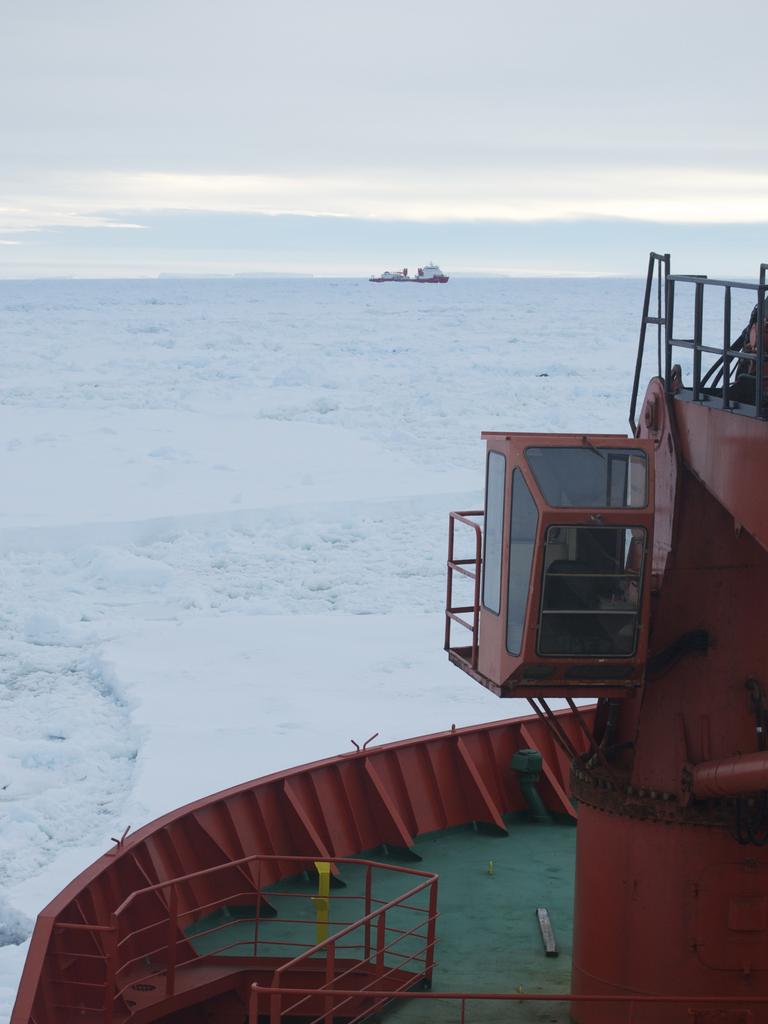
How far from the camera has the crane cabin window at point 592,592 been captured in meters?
6.55

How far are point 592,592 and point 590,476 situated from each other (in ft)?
1.87

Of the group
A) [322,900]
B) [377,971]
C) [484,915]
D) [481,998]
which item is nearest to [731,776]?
[481,998]

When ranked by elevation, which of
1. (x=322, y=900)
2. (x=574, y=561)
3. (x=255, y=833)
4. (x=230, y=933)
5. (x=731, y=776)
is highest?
(x=574, y=561)

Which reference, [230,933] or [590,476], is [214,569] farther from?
[590,476]

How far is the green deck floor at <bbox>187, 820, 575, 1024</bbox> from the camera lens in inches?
307

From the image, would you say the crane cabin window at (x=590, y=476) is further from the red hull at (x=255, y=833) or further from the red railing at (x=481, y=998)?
the red hull at (x=255, y=833)

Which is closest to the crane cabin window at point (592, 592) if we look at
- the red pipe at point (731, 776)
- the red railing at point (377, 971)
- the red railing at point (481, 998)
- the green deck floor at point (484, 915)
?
the red pipe at point (731, 776)

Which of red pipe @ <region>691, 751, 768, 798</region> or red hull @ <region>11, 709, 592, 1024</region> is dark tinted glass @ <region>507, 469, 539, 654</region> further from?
red hull @ <region>11, 709, 592, 1024</region>

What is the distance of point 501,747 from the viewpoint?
11578mm

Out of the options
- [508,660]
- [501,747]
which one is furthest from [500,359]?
[508,660]

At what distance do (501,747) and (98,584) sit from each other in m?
19.7

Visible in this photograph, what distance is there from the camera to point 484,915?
29.9 ft

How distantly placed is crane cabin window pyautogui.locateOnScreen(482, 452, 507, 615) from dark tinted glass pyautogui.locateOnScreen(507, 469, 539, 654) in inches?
4.6

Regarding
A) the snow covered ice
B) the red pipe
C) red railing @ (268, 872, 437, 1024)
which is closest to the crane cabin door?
the red pipe
